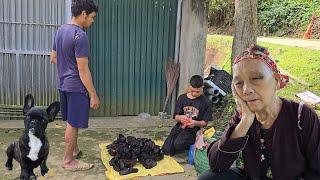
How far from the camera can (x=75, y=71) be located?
4.93m

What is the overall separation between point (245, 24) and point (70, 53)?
10.6 ft

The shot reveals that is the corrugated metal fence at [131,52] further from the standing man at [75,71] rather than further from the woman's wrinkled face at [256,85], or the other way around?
the woman's wrinkled face at [256,85]

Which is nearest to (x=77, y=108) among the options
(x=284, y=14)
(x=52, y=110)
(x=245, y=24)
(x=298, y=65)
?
(x=52, y=110)

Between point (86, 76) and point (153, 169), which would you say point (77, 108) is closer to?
point (86, 76)

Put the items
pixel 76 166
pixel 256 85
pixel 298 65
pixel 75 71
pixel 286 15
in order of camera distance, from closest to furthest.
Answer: pixel 256 85, pixel 75 71, pixel 76 166, pixel 298 65, pixel 286 15

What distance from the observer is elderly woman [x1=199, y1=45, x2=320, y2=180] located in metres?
→ 2.64

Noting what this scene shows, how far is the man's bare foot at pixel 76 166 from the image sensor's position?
17.1 feet

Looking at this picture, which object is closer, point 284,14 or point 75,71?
point 75,71

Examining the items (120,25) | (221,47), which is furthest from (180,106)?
(221,47)

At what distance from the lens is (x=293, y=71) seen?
12.4 metres

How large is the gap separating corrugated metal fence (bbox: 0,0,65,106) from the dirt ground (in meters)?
0.59

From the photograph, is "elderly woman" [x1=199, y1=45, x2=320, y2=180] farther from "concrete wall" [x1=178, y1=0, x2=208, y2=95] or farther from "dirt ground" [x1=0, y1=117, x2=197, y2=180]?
"concrete wall" [x1=178, y1=0, x2=208, y2=95]

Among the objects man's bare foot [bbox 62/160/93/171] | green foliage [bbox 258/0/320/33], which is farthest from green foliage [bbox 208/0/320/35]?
man's bare foot [bbox 62/160/93/171]

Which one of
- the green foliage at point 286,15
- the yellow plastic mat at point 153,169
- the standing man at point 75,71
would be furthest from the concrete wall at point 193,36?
the green foliage at point 286,15
